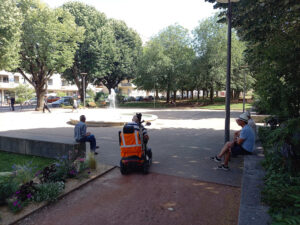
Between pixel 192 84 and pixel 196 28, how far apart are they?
8.28 meters

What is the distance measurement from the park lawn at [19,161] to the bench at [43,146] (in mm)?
162

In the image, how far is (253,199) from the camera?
2.95m

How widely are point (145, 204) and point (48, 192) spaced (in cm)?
173

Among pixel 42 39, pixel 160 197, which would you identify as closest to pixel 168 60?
pixel 42 39

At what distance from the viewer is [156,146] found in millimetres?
7988

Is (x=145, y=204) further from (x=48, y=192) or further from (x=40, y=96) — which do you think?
(x=40, y=96)

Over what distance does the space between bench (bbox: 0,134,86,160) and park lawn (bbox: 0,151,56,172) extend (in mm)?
162

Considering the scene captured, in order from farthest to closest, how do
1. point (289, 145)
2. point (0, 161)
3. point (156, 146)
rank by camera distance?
point (156, 146), point (0, 161), point (289, 145)

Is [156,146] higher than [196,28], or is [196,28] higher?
[196,28]

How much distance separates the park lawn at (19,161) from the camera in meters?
5.76

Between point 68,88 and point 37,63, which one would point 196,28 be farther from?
point 68,88

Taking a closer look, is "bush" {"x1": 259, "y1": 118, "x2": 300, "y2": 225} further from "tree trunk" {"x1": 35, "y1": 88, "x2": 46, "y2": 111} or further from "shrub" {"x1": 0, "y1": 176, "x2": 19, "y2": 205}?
"tree trunk" {"x1": 35, "y1": 88, "x2": 46, "y2": 111}

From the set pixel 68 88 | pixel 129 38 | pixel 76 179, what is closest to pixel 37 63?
pixel 129 38

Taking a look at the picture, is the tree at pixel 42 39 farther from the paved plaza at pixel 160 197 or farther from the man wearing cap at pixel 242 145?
the man wearing cap at pixel 242 145
